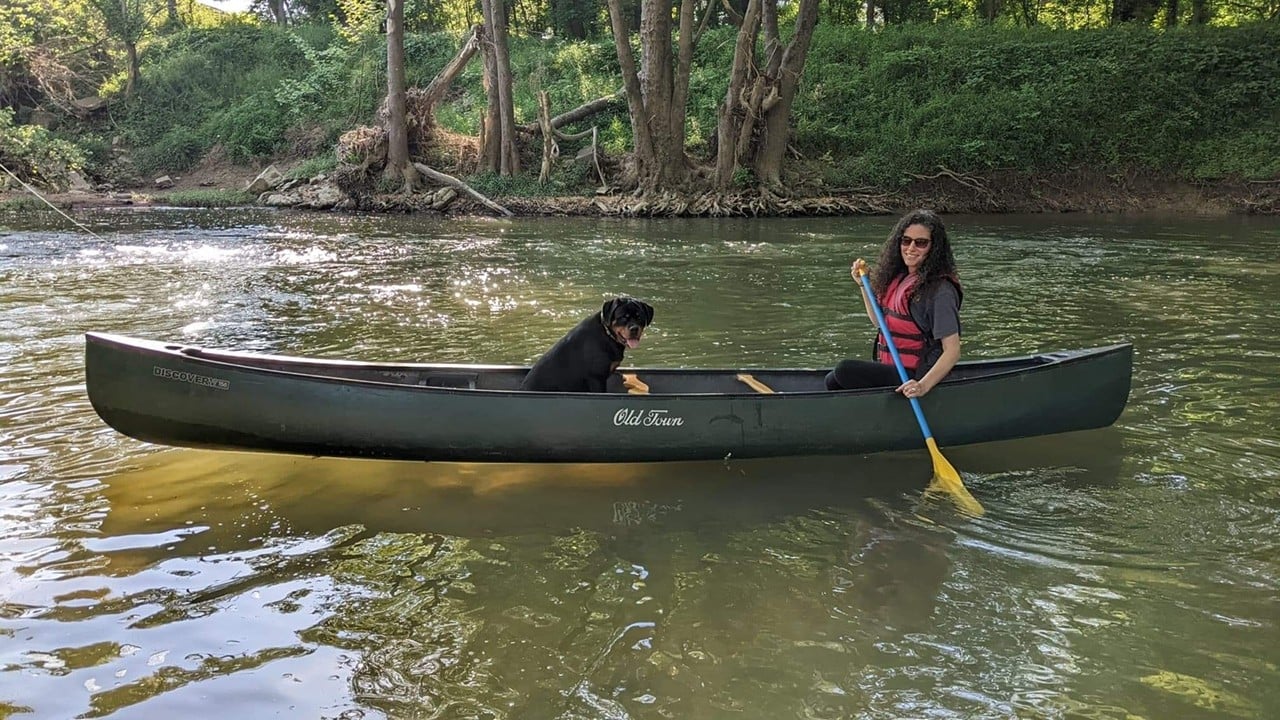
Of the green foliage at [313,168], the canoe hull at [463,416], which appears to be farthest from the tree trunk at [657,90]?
the canoe hull at [463,416]

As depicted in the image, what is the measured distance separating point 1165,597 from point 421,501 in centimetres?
350

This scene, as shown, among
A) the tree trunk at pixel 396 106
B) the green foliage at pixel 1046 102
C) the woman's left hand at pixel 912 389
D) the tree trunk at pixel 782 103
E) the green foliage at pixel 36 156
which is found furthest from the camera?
the green foliage at pixel 1046 102

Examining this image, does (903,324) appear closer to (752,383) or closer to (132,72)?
(752,383)

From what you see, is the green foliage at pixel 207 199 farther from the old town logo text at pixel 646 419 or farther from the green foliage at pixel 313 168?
the old town logo text at pixel 646 419

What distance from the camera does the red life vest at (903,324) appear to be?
17.6ft

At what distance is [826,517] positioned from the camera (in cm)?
467

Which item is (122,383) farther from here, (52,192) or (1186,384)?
(52,192)

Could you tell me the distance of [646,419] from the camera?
16.4ft

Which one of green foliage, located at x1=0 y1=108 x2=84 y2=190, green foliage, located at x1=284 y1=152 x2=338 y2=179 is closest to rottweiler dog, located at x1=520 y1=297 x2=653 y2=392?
green foliage, located at x1=0 y1=108 x2=84 y2=190

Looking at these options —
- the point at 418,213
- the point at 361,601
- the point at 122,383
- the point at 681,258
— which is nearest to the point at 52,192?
the point at 418,213

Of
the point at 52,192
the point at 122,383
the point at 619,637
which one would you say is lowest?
the point at 619,637

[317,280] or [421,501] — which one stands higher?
[317,280]

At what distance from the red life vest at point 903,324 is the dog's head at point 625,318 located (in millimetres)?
1486

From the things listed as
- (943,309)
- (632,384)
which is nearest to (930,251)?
(943,309)
